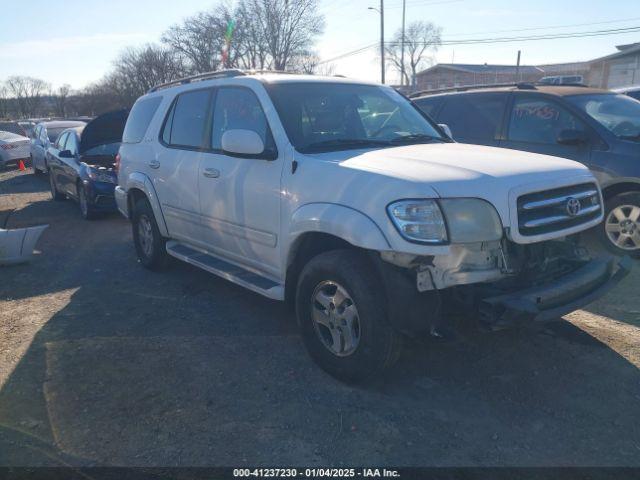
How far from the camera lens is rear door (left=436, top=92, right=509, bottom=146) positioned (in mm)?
6504

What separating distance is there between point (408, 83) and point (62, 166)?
64.6 metres

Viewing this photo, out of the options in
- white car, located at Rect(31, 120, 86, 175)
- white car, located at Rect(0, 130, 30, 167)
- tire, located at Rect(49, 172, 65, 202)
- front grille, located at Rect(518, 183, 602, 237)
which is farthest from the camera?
white car, located at Rect(0, 130, 30, 167)

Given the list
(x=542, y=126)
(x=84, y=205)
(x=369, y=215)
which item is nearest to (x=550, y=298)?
(x=369, y=215)

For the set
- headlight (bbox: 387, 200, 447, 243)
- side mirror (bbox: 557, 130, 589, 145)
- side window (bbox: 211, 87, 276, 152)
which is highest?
side window (bbox: 211, 87, 276, 152)

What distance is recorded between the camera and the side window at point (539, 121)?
5977 mm

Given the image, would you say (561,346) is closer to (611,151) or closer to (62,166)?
(611,151)

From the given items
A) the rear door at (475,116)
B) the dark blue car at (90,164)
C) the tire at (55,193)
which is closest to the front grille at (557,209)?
the rear door at (475,116)

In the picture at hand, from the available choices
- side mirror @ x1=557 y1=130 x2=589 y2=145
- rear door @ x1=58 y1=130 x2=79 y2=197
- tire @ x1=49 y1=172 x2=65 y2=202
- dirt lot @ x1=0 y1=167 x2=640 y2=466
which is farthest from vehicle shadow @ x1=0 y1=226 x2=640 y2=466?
tire @ x1=49 y1=172 x2=65 y2=202

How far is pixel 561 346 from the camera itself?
3.91 meters

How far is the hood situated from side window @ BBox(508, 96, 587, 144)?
725cm

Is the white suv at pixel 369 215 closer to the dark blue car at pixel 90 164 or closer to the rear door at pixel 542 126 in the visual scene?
the rear door at pixel 542 126

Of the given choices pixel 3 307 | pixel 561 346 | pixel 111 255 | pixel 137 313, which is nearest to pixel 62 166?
pixel 111 255

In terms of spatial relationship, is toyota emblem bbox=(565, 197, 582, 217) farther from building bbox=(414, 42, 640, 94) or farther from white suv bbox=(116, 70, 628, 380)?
building bbox=(414, 42, 640, 94)

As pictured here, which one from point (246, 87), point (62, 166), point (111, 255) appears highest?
point (246, 87)
